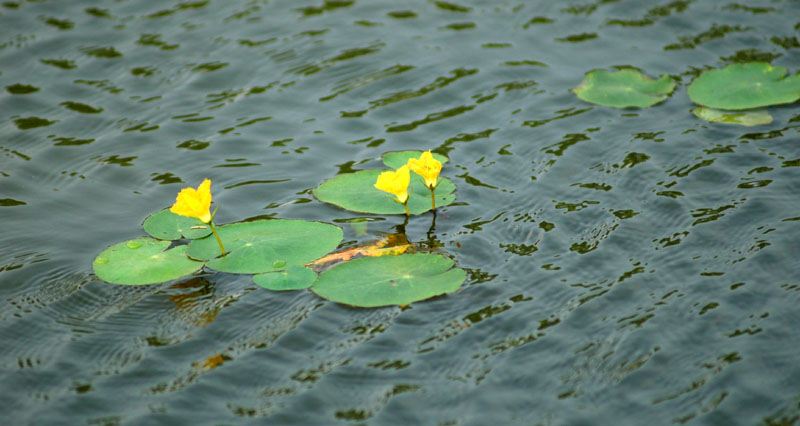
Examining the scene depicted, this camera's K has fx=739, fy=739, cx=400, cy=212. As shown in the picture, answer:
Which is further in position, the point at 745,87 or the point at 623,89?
the point at 623,89

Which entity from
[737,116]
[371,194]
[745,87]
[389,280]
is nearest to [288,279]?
[389,280]

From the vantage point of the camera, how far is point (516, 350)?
290cm

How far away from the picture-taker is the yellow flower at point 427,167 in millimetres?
3559

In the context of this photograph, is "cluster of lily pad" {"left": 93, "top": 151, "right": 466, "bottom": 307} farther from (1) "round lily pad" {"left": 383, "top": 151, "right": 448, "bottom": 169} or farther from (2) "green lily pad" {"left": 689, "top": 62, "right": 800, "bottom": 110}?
(2) "green lily pad" {"left": 689, "top": 62, "right": 800, "bottom": 110}

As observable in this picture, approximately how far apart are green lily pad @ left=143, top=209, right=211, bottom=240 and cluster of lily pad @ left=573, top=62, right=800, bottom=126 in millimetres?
2581

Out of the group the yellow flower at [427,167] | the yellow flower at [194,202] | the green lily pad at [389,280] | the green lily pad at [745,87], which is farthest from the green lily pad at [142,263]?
the green lily pad at [745,87]

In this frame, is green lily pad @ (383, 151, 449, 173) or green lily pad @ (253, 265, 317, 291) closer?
green lily pad @ (253, 265, 317, 291)

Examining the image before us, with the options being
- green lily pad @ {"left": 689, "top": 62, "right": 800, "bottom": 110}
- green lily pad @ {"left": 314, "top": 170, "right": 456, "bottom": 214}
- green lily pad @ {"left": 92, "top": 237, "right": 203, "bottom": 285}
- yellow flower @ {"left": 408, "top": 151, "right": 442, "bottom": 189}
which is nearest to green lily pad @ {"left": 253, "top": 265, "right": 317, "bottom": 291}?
green lily pad @ {"left": 92, "top": 237, "right": 203, "bottom": 285}

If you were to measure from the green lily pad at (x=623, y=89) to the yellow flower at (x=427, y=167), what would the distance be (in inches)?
62.3

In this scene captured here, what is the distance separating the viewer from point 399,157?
162 inches

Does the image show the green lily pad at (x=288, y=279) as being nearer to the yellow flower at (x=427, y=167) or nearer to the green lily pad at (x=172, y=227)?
the green lily pad at (x=172, y=227)

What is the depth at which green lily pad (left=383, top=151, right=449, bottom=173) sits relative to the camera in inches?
160

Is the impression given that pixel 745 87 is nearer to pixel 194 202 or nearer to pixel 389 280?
pixel 389 280

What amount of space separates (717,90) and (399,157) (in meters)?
2.14
